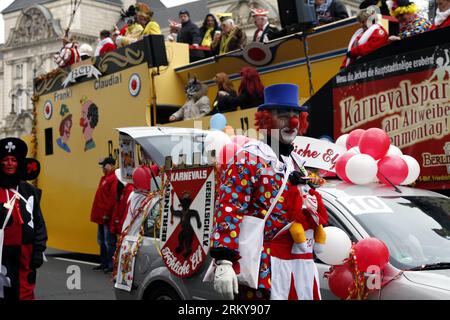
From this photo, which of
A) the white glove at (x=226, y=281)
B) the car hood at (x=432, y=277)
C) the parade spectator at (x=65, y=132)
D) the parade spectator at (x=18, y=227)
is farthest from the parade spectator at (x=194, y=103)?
the white glove at (x=226, y=281)

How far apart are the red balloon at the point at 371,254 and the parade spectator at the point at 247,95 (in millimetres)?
5951

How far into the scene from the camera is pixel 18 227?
21.8 ft

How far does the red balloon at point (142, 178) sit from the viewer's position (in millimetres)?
8836

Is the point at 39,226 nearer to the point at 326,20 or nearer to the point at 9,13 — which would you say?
the point at 326,20

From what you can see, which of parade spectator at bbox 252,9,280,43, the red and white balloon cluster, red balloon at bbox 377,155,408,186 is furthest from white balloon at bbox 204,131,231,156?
parade spectator at bbox 252,9,280,43

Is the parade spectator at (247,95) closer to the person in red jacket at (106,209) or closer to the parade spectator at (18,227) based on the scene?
the person in red jacket at (106,209)

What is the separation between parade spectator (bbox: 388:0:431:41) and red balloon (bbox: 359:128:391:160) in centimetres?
187

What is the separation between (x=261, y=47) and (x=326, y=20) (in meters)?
1.03

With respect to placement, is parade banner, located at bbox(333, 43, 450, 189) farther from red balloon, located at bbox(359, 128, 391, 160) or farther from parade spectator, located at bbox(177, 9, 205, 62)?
parade spectator, located at bbox(177, 9, 205, 62)

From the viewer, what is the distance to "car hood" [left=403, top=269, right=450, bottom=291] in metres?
4.89
